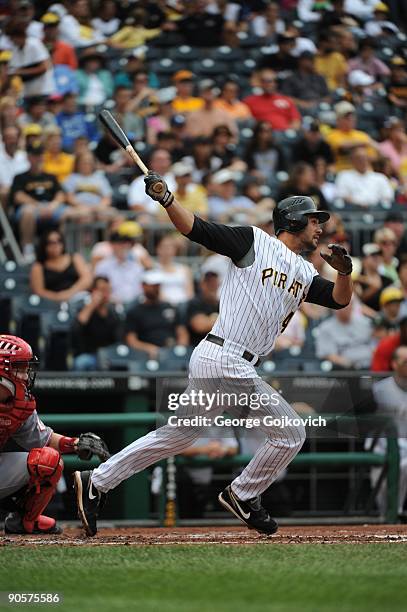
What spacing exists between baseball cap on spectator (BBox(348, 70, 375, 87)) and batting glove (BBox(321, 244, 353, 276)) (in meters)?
9.15

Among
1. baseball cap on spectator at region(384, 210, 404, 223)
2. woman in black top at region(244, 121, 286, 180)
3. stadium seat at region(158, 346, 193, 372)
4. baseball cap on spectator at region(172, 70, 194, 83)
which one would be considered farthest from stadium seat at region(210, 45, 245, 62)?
stadium seat at region(158, 346, 193, 372)

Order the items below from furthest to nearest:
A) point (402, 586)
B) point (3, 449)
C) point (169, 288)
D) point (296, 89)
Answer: point (296, 89) < point (169, 288) < point (3, 449) < point (402, 586)

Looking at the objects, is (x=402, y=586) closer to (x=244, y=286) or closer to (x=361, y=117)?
(x=244, y=286)

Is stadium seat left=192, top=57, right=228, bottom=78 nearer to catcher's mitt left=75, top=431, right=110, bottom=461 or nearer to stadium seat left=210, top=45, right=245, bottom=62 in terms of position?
stadium seat left=210, top=45, right=245, bottom=62

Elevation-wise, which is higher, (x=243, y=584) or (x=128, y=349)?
(x=243, y=584)

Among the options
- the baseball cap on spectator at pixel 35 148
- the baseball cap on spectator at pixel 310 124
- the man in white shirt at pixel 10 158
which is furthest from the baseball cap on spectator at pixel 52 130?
the baseball cap on spectator at pixel 310 124

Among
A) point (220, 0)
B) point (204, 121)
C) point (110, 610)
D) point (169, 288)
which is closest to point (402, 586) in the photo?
point (110, 610)

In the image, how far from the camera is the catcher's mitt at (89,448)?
6.36 meters

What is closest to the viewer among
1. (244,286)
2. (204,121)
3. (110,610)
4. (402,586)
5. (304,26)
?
(110,610)

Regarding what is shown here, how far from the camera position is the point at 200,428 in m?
6.27

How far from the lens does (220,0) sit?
1534cm

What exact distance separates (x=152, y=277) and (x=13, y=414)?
422 cm

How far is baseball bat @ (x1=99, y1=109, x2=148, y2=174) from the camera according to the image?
6.22 metres

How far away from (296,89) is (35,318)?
227 inches
